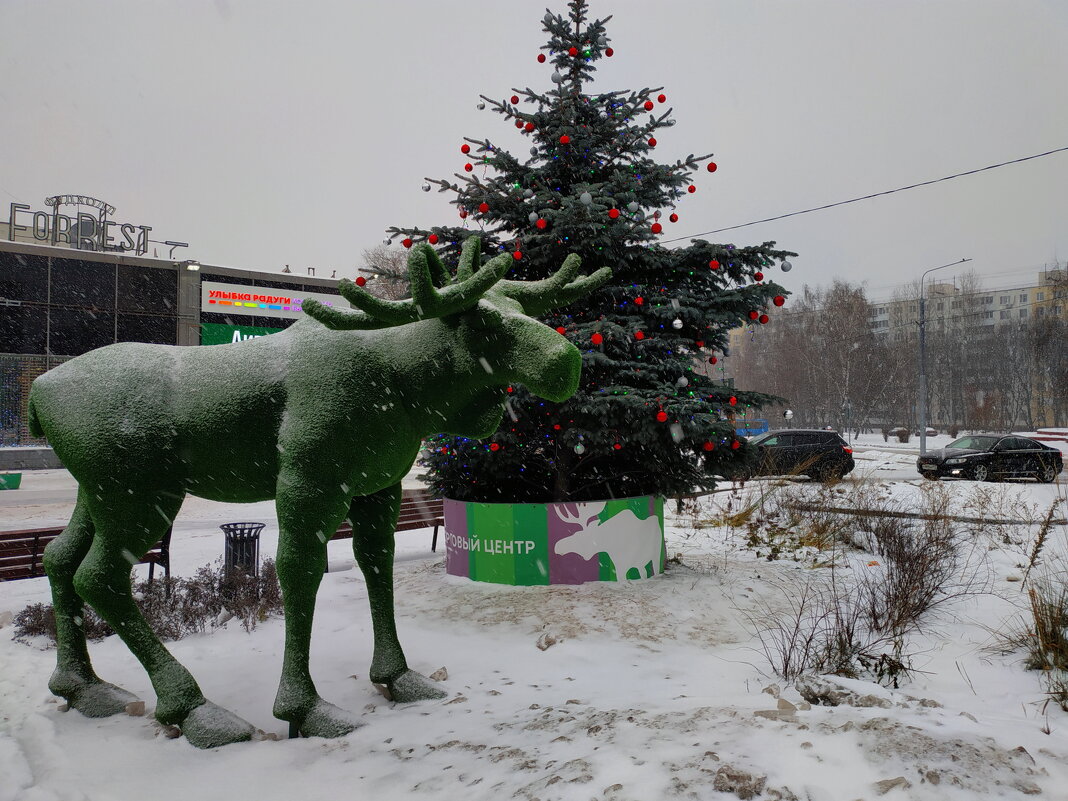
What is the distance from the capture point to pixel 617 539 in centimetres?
612

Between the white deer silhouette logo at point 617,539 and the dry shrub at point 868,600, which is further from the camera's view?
the white deer silhouette logo at point 617,539

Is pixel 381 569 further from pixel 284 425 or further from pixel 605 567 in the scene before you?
pixel 605 567

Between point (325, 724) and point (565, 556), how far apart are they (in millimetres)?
3031

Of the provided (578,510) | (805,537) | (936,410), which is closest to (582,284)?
(578,510)

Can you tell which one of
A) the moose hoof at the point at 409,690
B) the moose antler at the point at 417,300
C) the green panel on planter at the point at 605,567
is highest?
the moose antler at the point at 417,300

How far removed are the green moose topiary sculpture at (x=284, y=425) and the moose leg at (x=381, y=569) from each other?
399 millimetres

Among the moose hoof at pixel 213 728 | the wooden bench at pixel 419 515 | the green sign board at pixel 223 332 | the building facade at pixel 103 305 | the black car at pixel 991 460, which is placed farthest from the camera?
the green sign board at pixel 223 332

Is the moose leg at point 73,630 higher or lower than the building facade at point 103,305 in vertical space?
lower

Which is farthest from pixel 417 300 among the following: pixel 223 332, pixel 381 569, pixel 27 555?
pixel 223 332

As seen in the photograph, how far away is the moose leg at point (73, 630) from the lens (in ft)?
11.8

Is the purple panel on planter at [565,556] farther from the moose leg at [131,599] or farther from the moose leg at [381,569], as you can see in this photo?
the moose leg at [131,599]

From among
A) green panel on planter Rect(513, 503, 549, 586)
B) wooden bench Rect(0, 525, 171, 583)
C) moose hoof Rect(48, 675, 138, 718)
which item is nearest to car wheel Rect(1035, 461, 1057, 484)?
green panel on planter Rect(513, 503, 549, 586)

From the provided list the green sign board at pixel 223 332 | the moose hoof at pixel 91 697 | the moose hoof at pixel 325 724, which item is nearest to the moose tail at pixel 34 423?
the moose hoof at pixel 91 697

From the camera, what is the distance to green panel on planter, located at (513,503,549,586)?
600 centimetres
